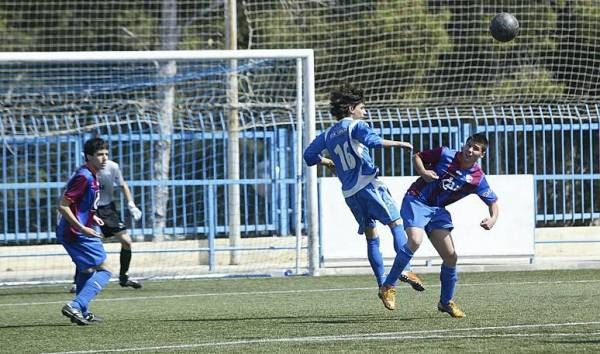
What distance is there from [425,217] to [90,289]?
276cm

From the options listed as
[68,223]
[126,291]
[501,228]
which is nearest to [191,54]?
[126,291]

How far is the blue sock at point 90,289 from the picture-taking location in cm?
1069

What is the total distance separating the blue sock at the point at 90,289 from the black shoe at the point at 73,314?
0.35 feet

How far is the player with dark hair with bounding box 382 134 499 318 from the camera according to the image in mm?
10242

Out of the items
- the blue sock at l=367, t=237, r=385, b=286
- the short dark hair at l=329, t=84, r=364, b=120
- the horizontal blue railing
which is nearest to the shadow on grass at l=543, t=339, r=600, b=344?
the blue sock at l=367, t=237, r=385, b=286

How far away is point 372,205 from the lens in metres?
11.6

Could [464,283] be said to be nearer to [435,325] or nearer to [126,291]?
[126,291]

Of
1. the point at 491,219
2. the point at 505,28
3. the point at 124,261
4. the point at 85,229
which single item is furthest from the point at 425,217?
the point at 124,261

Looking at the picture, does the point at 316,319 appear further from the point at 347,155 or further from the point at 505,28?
the point at 505,28

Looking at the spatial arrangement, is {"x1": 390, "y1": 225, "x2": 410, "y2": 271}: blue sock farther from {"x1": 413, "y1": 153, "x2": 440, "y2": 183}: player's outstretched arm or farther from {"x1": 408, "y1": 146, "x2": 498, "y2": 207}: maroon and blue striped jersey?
{"x1": 413, "y1": 153, "x2": 440, "y2": 183}: player's outstretched arm

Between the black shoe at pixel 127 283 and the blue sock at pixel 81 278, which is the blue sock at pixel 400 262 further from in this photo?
the black shoe at pixel 127 283

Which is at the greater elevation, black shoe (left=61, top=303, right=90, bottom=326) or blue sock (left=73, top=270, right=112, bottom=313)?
blue sock (left=73, top=270, right=112, bottom=313)

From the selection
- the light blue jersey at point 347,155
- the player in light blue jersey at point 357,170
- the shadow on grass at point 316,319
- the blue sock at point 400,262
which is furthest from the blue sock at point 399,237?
the shadow on grass at point 316,319

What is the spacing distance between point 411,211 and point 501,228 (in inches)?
257
